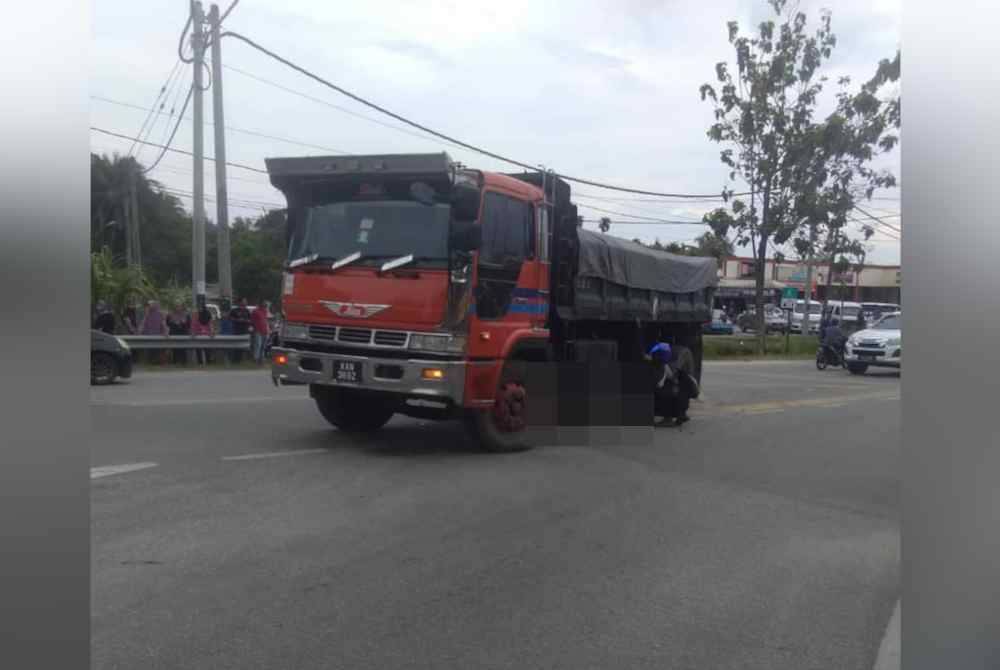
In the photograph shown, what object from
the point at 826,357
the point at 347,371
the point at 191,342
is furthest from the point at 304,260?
the point at 826,357

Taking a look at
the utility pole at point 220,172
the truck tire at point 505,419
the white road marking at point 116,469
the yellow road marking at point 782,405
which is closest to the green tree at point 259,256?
the utility pole at point 220,172

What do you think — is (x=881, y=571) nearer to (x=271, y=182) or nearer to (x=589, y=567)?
(x=589, y=567)

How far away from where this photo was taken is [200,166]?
641cm

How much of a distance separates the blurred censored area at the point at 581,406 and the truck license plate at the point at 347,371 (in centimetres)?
176

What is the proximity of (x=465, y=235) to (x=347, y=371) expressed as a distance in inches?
59.3

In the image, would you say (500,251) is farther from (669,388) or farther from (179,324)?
(179,324)

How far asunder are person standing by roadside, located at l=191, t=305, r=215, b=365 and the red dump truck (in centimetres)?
290

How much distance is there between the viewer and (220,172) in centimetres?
716

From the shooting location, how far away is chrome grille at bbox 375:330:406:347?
739 centimetres

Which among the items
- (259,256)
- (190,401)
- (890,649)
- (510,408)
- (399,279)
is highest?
(259,256)

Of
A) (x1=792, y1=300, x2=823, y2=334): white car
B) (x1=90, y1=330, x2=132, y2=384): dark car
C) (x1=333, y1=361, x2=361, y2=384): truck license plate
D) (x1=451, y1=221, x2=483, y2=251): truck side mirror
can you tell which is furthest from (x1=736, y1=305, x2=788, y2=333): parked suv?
(x1=90, y1=330, x2=132, y2=384): dark car

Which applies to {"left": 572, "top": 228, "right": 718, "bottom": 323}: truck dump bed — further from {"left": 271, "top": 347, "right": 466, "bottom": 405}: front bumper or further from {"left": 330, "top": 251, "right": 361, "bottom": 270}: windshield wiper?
{"left": 330, "top": 251, "right": 361, "bottom": 270}: windshield wiper

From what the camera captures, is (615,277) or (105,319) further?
(615,277)
